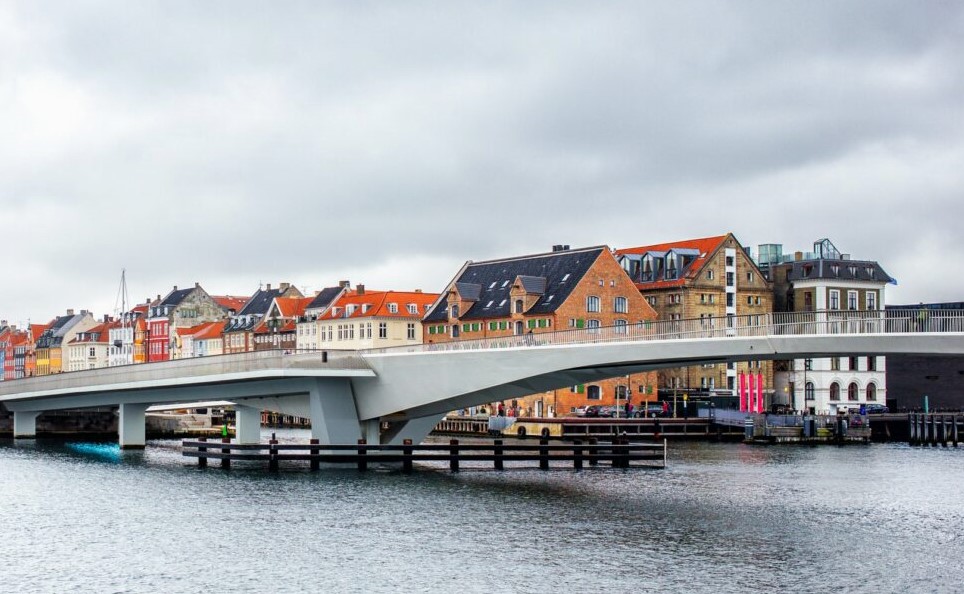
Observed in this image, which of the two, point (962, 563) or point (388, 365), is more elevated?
point (388, 365)

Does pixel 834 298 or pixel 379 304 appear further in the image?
pixel 379 304

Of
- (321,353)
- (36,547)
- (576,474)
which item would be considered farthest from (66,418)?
(36,547)

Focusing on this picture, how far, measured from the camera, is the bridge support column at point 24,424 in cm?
10394

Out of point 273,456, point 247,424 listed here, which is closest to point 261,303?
point 247,424

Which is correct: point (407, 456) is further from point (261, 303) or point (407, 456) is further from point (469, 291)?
point (261, 303)

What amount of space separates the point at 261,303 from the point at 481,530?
443 feet

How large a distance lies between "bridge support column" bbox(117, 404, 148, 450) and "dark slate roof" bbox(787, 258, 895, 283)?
67.8 m

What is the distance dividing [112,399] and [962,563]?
6172 cm

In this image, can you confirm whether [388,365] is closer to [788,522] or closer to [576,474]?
[576,474]

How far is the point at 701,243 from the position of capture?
438ft

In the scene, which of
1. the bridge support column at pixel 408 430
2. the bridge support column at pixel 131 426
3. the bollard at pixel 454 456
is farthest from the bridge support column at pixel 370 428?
the bridge support column at pixel 131 426

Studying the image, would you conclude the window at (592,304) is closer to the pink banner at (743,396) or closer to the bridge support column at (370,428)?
the pink banner at (743,396)

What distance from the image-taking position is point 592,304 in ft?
401

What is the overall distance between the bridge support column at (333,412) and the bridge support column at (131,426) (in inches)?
867
